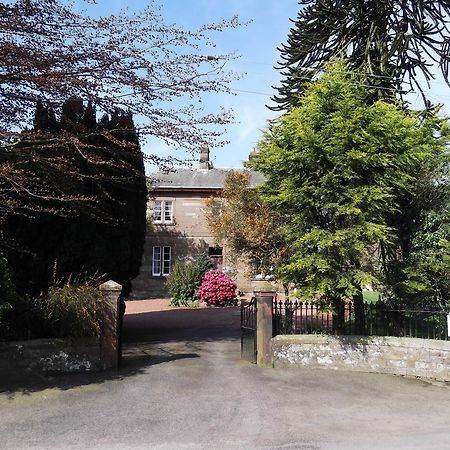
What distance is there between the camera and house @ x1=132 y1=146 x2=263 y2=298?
31453 millimetres

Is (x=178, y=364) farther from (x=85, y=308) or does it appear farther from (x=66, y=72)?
(x=66, y=72)

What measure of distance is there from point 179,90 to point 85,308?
457 cm

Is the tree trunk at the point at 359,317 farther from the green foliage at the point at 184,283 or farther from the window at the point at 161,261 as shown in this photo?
the window at the point at 161,261

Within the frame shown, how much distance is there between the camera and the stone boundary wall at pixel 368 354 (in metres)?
9.72

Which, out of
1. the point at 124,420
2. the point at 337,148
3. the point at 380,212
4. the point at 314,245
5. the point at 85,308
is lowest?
the point at 124,420

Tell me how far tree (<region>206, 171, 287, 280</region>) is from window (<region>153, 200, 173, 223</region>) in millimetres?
8269

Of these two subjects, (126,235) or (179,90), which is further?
(126,235)

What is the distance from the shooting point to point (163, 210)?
32.1 metres

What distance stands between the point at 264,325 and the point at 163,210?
22.3 meters

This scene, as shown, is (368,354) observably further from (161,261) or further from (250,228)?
(161,261)

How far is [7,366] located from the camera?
29.1ft

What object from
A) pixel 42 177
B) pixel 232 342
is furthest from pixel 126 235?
pixel 232 342

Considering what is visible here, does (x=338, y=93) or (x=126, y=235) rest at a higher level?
(x=338, y=93)

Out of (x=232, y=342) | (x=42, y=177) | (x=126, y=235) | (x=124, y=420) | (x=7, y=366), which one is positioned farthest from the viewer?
(x=232, y=342)
